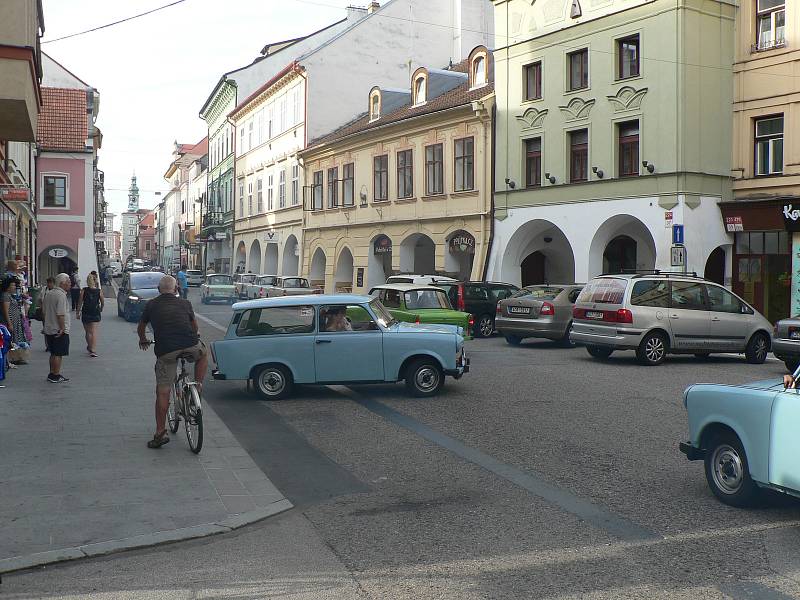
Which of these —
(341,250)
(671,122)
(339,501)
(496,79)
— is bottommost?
(339,501)

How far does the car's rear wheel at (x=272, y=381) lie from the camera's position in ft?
41.1

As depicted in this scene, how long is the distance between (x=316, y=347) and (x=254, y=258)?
1833 inches

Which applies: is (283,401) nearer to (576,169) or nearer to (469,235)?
(576,169)

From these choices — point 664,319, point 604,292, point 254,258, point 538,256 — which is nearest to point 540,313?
point 604,292

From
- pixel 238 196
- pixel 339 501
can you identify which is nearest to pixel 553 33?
pixel 339 501

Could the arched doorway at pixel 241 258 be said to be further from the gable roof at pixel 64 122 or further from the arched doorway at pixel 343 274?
the arched doorway at pixel 343 274

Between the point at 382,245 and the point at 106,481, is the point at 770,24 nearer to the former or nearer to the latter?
the point at 382,245

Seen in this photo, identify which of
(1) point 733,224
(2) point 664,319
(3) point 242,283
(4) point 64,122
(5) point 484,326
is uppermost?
(4) point 64,122

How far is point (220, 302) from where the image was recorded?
4494cm

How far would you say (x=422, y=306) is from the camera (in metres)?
18.3

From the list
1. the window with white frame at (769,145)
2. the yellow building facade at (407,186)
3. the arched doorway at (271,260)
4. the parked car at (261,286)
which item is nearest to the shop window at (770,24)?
the window with white frame at (769,145)

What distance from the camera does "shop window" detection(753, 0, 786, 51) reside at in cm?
2430

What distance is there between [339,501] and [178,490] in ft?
4.44

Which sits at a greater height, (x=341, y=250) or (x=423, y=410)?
(x=341, y=250)
